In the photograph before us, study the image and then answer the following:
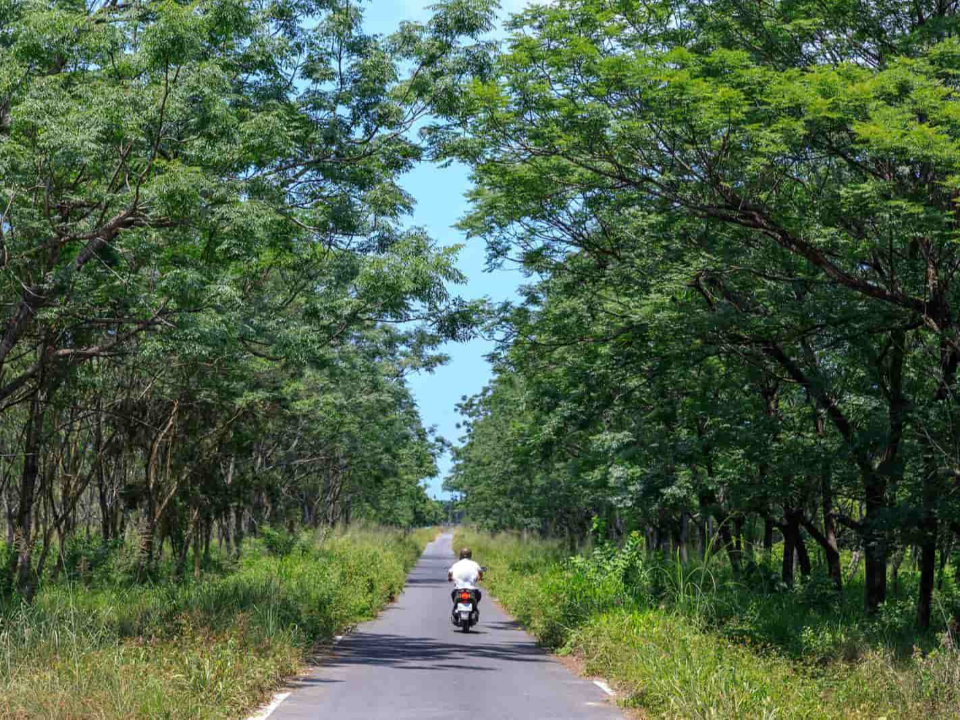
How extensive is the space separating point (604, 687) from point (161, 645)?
5417mm

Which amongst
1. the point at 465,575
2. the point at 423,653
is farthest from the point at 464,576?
the point at 423,653

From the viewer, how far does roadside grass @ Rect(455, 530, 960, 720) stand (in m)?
9.73

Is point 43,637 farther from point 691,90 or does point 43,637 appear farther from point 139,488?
point 139,488

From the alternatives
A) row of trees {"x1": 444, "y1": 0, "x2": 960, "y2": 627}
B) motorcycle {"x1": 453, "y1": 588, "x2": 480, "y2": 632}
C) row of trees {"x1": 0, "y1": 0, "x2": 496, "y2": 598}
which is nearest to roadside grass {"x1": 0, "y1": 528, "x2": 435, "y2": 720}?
motorcycle {"x1": 453, "y1": 588, "x2": 480, "y2": 632}

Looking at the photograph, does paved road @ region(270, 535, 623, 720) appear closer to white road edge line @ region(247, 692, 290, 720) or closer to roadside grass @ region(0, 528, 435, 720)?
white road edge line @ region(247, 692, 290, 720)

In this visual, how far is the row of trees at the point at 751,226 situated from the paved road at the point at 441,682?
4224mm

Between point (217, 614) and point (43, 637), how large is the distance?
3.36 metres

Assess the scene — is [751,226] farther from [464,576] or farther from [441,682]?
[464,576]

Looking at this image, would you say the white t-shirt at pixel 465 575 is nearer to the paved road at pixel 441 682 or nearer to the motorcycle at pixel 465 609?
the motorcycle at pixel 465 609

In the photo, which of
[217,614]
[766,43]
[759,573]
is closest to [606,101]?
[766,43]

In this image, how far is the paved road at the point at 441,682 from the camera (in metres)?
11.0

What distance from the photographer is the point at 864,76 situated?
12906 millimetres

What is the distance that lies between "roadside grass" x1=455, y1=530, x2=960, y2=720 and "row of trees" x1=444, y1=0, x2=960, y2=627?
4.81 ft

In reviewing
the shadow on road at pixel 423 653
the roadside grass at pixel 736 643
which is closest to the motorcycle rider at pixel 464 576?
the roadside grass at pixel 736 643
